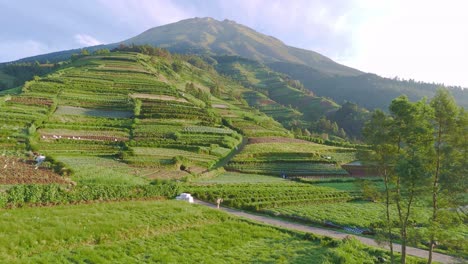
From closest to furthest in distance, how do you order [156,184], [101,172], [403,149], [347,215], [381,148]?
[403,149], [381,148], [347,215], [101,172], [156,184]

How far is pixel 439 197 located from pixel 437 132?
487 cm

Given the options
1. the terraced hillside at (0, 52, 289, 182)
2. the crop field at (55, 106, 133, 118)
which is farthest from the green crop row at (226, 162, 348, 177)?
the crop field at (55, 106, 133, 118)

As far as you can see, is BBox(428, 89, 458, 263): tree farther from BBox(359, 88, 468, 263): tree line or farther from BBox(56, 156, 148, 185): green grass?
BBox(56, 156, 148, 185): green grass

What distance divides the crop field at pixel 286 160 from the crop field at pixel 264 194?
14682 millimetres

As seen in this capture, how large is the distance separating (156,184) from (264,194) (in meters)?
15.1

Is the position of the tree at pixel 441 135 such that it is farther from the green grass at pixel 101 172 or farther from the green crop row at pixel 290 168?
the green crop row at pixel 290 168

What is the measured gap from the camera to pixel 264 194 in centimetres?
4850

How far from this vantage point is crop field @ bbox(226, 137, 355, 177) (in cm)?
7162

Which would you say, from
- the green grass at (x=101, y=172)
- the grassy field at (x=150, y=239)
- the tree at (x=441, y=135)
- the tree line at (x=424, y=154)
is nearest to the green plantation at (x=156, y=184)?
the grassy field at (x=150, y=239)

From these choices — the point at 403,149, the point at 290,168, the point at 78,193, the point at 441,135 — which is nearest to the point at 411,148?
the point at 403,149

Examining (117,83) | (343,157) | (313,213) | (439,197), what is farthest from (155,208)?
(117,83)

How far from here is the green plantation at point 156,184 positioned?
23.8 m

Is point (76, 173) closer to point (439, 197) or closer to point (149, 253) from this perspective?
point (149, 253)

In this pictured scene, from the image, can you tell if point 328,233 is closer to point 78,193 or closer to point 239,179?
point 78,193
